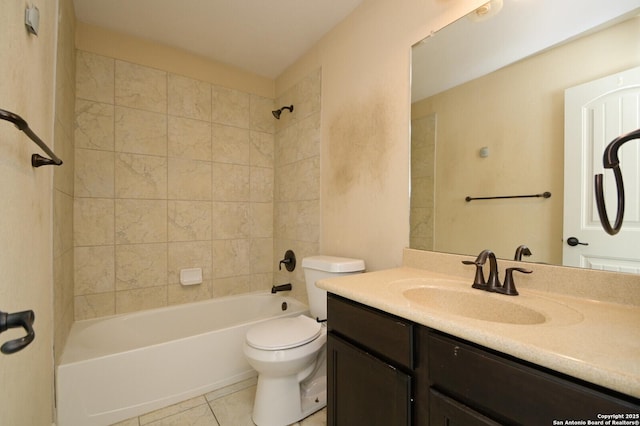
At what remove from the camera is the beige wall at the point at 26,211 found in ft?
2.17

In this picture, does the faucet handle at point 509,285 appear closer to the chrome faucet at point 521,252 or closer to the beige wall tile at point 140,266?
the chrome faucet at point 521,252

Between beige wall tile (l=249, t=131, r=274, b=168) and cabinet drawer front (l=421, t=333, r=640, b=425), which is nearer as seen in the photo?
cabinet drawer front (l=421, t=333, r=640, b=425)

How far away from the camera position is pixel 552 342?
584 millimetres

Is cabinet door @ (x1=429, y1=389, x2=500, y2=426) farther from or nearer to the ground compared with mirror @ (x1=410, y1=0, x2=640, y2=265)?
nearer to the ground

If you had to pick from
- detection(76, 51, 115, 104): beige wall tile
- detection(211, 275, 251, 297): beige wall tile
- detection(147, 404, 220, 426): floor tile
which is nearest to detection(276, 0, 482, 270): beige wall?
detection(211, 275, 251, 297): beige wall tile

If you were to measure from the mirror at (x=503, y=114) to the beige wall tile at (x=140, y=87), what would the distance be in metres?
1.93

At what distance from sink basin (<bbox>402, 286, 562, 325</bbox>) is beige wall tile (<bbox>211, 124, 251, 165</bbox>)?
1992 millimetres

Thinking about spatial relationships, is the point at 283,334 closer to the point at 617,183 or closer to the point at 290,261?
the point at 290,261

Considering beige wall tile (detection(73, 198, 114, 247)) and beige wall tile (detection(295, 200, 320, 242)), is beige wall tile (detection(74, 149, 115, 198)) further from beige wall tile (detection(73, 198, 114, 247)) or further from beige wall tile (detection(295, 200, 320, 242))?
beige wall tile (detection(295, 200, 320, 242))

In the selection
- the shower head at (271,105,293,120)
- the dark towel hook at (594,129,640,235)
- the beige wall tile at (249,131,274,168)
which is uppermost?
the shower head at (271,105,293,120)

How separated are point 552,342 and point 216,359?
71.4 inches

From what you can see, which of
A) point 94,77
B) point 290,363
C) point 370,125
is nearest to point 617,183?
point 370,125

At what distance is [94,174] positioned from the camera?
1.94m

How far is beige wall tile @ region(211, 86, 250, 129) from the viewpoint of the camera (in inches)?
94.6
